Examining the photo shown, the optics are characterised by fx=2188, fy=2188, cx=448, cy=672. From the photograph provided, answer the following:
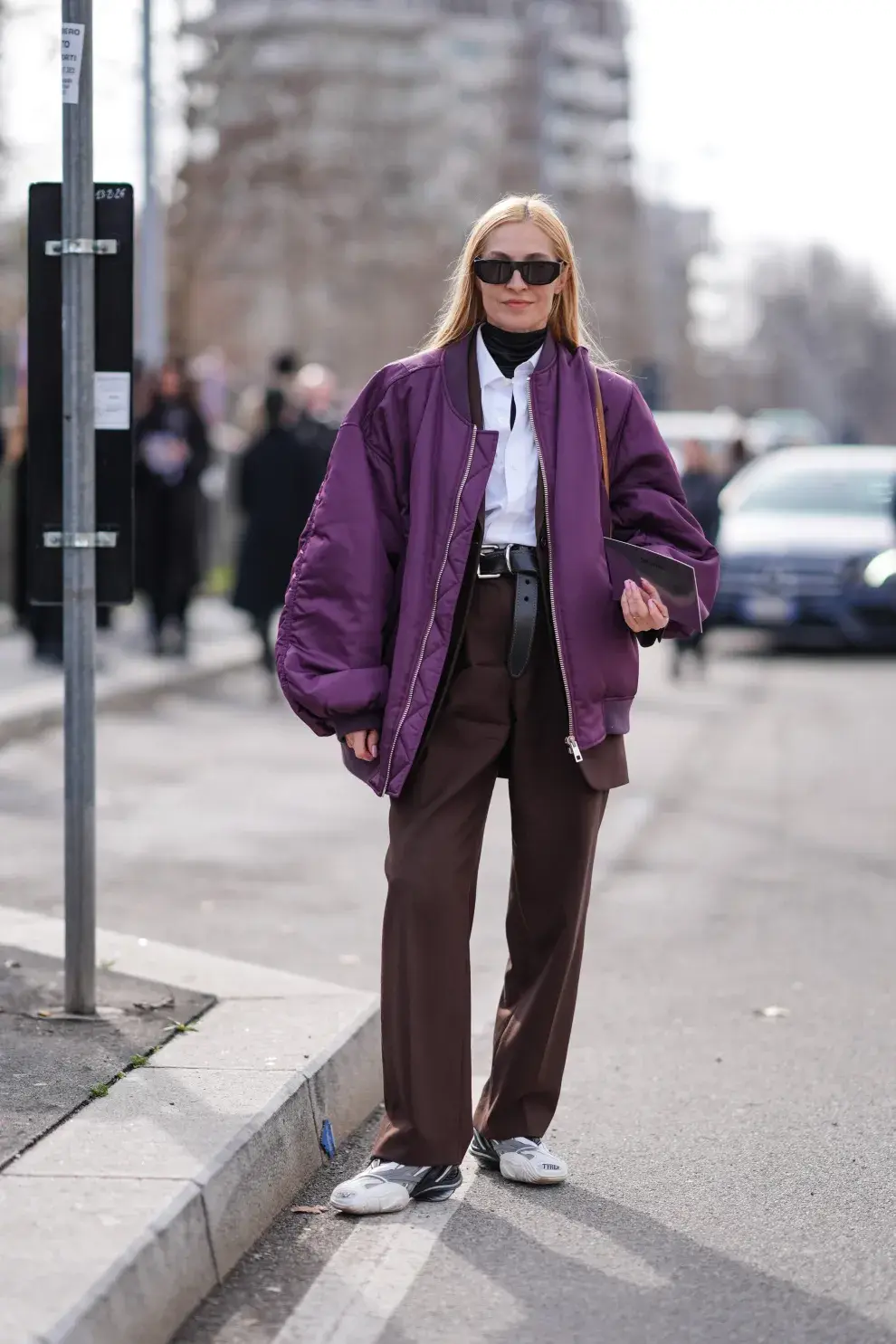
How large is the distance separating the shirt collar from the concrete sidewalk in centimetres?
756

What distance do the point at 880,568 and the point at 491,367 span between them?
43.8 feet

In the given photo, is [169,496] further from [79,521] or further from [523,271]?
[523,271]

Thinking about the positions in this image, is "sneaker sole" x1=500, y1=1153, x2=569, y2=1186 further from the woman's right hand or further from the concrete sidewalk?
the concrete sidewalk

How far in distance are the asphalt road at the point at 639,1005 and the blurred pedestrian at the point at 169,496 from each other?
95.9 inches

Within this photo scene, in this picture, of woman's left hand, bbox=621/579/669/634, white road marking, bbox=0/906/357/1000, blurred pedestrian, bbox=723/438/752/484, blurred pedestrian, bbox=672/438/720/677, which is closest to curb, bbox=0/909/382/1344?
white road marking, bbox=0/906/357/1000

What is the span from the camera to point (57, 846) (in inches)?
339

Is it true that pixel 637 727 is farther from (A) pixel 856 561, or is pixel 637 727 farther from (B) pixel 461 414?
(B) pixel 461 414

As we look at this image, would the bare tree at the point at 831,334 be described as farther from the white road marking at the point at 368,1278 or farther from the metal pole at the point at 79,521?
the white road marking at the point at 368,1278

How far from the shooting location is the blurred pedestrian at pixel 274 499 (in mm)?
13758

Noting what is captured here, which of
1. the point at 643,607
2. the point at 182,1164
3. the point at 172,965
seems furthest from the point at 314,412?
the point at 182,1164

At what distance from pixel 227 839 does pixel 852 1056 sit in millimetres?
3877

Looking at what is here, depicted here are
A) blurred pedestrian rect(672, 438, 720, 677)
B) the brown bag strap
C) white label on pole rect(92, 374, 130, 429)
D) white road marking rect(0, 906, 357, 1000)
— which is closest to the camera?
the brown bag strap

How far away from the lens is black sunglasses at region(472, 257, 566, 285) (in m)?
4.24

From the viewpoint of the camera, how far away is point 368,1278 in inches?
153
